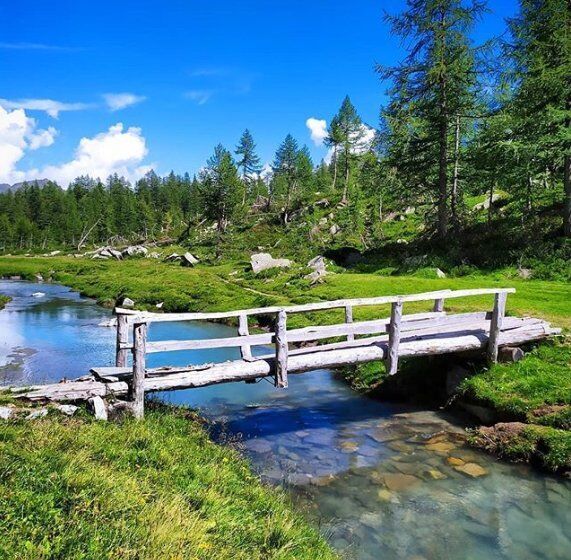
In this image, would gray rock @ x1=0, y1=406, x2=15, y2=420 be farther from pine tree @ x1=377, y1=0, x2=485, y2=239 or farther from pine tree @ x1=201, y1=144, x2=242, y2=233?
pine tree @ x1=201, y1=144, x2=242, y2=233

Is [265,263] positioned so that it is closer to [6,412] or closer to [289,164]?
[6,412]

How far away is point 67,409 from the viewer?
10555 mm

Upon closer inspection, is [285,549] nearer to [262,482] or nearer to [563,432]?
[262,482]

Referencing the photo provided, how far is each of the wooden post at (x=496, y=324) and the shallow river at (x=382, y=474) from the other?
2683 mm

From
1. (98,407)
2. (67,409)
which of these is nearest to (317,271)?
(98,407)

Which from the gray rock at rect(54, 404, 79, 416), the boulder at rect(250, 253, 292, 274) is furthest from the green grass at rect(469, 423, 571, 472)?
the boulder at rect(250, 253, 292, 274)

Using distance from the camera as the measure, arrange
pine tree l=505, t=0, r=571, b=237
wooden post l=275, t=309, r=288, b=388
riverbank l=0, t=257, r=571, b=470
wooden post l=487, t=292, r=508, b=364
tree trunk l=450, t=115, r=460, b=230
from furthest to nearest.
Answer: tree trunk l=450, t=115, r=460, b=230 < pine tree l=505, t=0, r=571, b=237 < wooden post l=487, t=292, r=508, b=364 < wooden post l=275, t=309, r=288, b=388 < riverbank l=0, t=257, r=571, b=470

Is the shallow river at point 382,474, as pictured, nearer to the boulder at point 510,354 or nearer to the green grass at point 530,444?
the green grass at point 530,444

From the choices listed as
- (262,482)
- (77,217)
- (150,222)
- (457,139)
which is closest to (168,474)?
(262,482)

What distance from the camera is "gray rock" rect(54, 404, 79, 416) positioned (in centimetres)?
1046

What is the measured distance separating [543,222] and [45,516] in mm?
35823

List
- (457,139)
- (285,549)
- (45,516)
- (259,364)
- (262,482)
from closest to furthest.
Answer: (45,516) < (285,549) < (262,482) < (259,364) < (457,139)

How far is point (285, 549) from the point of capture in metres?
7.02

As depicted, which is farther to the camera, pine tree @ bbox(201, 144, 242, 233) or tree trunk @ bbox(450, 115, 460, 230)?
pine tree @ bbox(201, 144, 242, 233)
